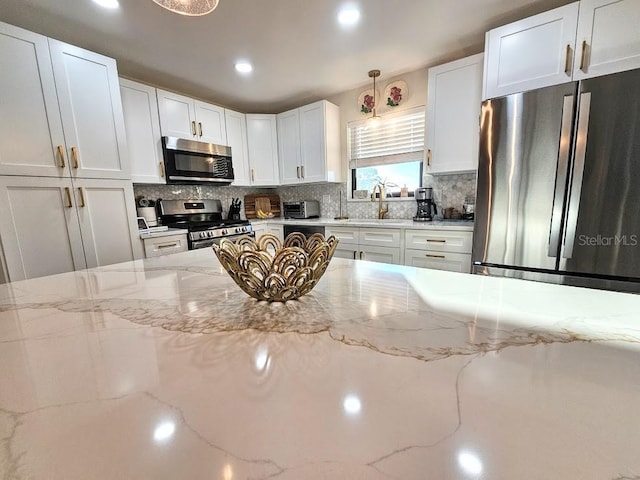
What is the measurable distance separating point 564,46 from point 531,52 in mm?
172

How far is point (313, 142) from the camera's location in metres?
3.35

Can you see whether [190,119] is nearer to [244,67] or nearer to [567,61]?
[244,67]

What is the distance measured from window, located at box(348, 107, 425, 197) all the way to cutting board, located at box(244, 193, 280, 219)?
1.25m

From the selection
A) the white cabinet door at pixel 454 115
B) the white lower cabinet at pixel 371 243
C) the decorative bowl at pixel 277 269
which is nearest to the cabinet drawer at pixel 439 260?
the white lower cabinet at pixel 371 243

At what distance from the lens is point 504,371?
1.36 ft

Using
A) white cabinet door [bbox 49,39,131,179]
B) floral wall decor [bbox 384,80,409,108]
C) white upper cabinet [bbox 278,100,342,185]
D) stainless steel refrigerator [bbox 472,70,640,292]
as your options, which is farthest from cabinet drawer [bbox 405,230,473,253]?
white cabinet door [bbox 49,39,131,179]

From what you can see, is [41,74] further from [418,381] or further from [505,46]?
[505,46]

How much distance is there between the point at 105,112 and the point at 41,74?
14.9 inches

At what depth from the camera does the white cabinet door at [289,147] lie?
347 cm

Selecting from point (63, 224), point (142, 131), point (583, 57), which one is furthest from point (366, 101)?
point (63, 224)

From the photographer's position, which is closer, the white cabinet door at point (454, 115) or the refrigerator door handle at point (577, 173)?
the refrigerator door handle at point (577, 173)

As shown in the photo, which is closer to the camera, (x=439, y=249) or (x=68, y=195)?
(x=68, y=195)

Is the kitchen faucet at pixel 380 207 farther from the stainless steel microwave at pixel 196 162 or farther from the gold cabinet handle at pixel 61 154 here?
the gold cabinet handle at pixel 61 154

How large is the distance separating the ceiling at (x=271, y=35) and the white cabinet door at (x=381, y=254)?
1.74m
